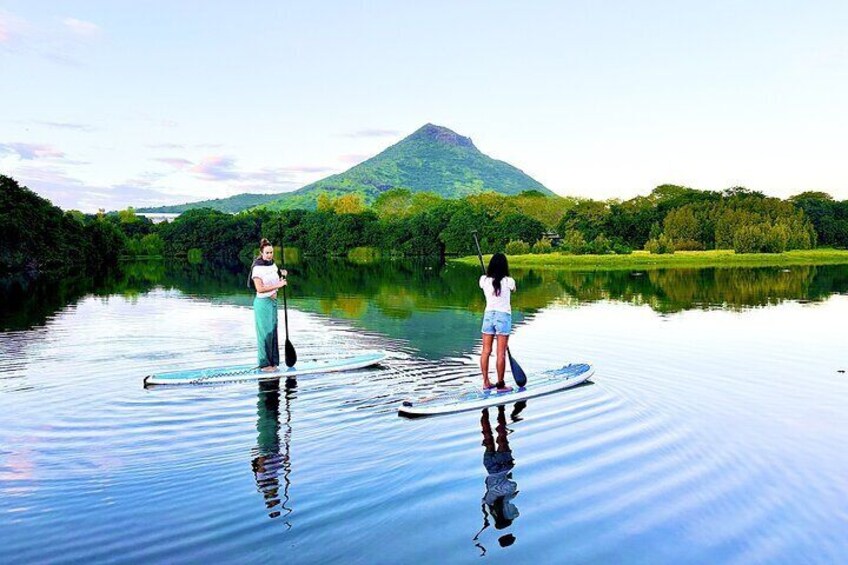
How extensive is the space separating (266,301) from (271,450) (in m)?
5.15

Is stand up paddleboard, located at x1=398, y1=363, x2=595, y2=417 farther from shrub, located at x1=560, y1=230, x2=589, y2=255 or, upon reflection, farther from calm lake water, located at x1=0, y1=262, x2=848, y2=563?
shrub, located at x1=560, y1=230, x2=589, y2=255

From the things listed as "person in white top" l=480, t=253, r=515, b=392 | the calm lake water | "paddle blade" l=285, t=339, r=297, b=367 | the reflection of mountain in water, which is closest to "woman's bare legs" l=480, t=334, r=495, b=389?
"person in white top" l=480, t=253, r=515, b=392

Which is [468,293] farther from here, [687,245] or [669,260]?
[687,245]

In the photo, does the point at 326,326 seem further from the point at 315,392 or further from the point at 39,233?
the point at 39,233

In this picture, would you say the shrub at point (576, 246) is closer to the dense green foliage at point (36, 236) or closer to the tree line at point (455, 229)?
the tree line at point (455, 229)

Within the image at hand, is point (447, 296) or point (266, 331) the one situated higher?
point (266, 331)

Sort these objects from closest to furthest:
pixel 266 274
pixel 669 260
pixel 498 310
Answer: pixel 498 310, pixel 266 274, pixel 669 260

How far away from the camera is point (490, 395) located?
12.4 metres

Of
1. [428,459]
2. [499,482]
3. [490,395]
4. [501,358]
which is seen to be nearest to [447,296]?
[501,358]

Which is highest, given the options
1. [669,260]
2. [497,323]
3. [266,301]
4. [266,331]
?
[266,301]

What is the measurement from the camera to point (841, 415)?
12.1m

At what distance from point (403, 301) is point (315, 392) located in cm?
2197

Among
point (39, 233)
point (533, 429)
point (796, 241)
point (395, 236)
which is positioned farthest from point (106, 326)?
point (395, 236)

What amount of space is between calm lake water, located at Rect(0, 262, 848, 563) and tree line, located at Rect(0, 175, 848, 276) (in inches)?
1970
